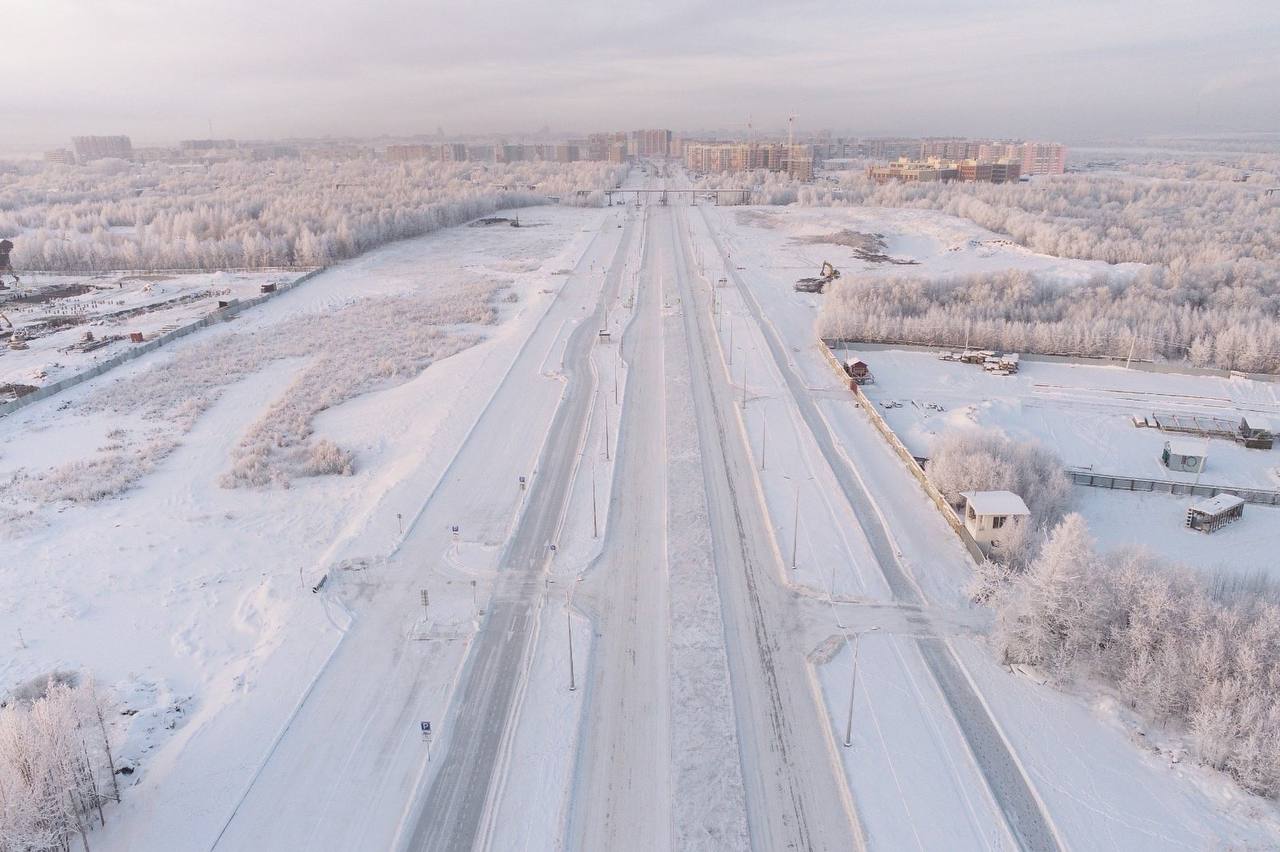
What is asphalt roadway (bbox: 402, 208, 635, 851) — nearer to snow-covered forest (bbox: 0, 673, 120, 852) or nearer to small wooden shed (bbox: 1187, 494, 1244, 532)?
snow-covered forest (bbox: 0, 673, 120, 852)

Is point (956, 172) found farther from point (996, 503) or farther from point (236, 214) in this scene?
point (996, 503)

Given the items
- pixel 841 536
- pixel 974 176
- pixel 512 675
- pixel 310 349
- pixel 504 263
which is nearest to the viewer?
pixel 512 675

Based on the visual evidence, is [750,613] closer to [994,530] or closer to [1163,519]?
[994,530]

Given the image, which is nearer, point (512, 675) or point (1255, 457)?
point (512, 675)

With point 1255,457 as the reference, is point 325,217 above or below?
above

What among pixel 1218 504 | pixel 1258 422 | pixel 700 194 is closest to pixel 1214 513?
pixel 1218 504

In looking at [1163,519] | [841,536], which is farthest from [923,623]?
[1163,519]

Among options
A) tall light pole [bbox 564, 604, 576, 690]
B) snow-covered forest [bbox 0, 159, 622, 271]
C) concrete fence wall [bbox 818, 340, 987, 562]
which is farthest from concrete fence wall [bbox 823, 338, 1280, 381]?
snow-covered forest [bbox 0, 159, 622, 271]
